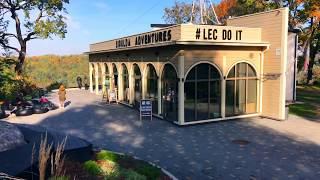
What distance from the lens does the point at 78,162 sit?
Answer: 9.41 metres

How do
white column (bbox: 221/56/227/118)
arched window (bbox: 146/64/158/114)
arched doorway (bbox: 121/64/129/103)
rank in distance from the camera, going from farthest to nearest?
arched doorway (bbox: 121/64/129/103) < arched window (bbox: 146/64/158/114) < white column (bbox: 221/56/227/118)

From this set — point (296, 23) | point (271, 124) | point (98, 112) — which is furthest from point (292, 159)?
point (296, 23)

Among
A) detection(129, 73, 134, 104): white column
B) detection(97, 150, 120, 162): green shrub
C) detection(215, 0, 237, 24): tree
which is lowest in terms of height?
Answer: detection(97, 150, 120, 162): green shrub

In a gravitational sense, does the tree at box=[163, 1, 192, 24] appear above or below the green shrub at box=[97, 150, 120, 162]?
above

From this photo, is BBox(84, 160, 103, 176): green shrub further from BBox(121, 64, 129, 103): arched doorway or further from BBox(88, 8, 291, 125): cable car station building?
BBox(121, 64, 129, 103): arched doorway

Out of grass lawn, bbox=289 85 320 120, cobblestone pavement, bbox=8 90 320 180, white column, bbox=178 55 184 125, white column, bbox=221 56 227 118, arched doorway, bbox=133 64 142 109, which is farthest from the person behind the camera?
arched doorway, bbox=133 64 142 109

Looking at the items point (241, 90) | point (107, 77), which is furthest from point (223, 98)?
point (107, 77)

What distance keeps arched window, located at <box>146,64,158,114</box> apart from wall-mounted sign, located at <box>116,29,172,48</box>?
1.73m

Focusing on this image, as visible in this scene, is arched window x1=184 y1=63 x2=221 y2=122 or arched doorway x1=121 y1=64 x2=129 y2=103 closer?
arched window x1=184 y1=63 x2=221 y2=122

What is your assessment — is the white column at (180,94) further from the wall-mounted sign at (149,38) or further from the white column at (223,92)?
the white column at (223,92)

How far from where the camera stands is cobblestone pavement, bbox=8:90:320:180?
37.3 feet

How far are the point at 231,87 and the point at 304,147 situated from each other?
6530mm

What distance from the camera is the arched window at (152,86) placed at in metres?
20.8

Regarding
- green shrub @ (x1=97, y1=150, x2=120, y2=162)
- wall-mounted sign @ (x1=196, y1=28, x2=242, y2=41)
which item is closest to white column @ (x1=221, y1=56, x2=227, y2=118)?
wall-mounted sign @ (x1=196, y1=28, x2=242, y2=41)
